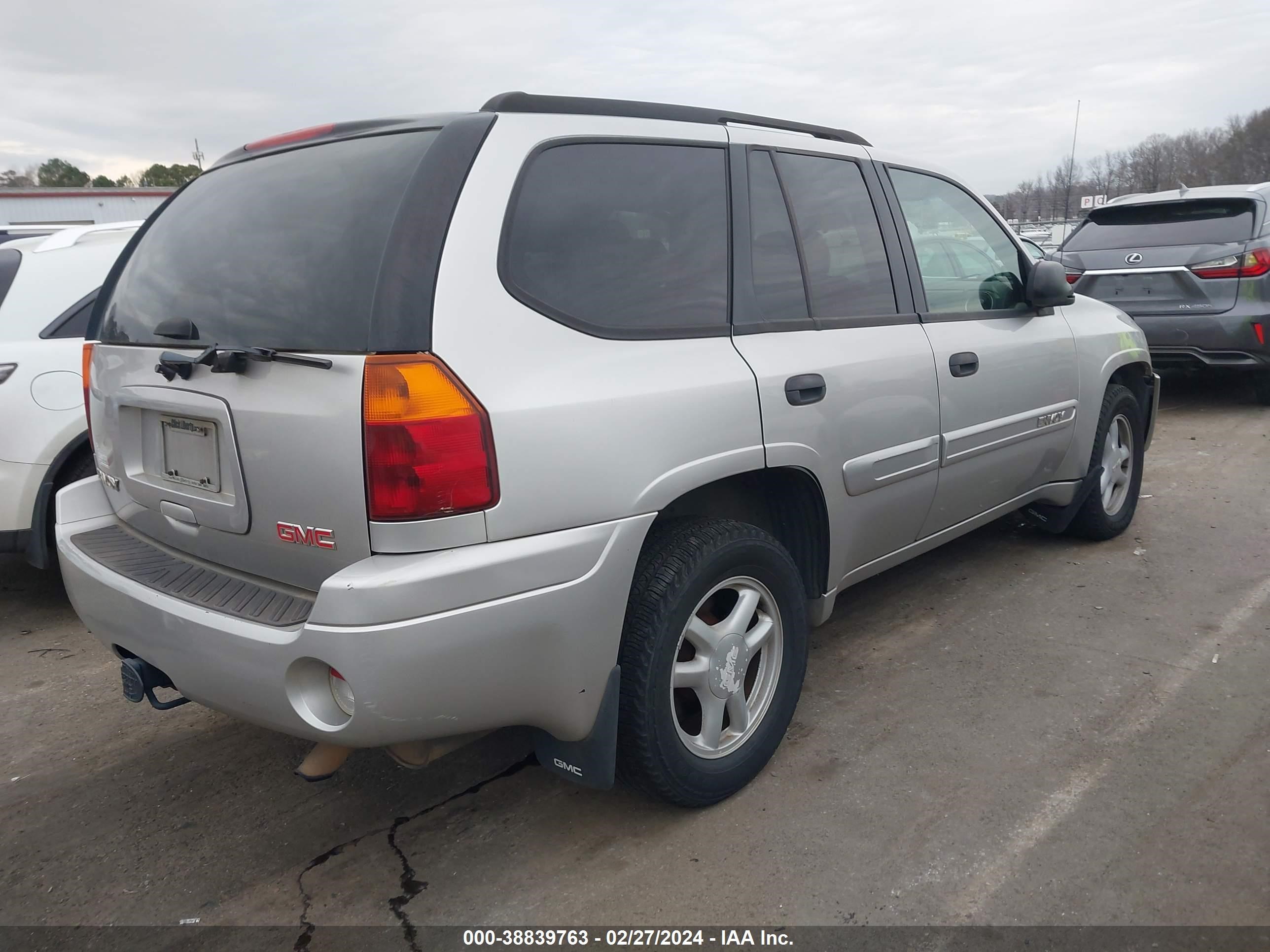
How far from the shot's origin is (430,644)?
6.42 feet

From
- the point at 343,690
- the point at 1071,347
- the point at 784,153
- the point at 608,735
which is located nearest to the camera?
the point at 343,690

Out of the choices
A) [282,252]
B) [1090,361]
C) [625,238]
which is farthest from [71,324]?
[1090,361]

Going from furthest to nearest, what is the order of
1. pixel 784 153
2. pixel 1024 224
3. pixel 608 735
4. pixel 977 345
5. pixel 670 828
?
pixel 1024 224
pixel 977 345
pixel 784 153
pixel 670 828
pixel 608 735

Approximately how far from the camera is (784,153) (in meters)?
3.02

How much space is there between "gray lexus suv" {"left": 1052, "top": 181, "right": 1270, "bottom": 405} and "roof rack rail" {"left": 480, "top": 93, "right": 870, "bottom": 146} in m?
4.88

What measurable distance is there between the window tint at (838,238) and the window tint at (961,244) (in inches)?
10.3

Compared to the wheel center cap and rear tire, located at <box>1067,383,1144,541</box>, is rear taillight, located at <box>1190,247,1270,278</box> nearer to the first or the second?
rear tire, located at <box>1067,383,1144,541</box>

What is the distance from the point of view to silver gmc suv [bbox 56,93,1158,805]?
201cm

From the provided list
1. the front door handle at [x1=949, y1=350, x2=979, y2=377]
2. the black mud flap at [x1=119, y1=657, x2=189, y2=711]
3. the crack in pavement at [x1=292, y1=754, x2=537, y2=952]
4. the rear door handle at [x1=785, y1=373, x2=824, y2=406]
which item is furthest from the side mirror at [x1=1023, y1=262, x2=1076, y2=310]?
the black mud flap at [x1=119, y1=657, x2=189, y2=711]

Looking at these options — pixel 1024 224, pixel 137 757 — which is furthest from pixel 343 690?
pixel 1024 224

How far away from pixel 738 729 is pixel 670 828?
32 centimetres

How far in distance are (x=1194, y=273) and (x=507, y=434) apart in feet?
24.2

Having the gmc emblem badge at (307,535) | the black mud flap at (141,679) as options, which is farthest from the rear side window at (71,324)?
the gmc emblem badge at (307,535)

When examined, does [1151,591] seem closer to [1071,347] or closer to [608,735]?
[1071,347]
